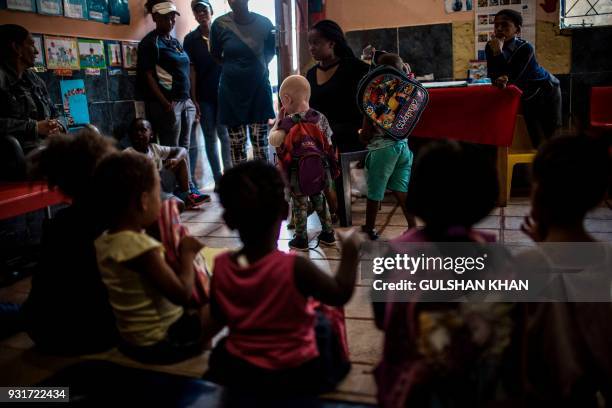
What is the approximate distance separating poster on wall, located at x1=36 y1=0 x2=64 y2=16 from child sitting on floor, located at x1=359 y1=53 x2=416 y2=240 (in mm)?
2089

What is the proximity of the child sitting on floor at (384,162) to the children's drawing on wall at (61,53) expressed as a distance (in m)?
2.02

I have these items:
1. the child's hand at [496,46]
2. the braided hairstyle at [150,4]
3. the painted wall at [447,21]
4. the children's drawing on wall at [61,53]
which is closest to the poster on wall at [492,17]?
the painted wall at [447,21]

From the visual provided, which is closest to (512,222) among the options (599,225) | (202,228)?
(599,225)

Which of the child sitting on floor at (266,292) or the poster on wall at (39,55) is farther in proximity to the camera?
the poster on wall at (39,55)

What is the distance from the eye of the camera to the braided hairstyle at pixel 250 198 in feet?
4.69

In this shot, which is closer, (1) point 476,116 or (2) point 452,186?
(2) point 452,186

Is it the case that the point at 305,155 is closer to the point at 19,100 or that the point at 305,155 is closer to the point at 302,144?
the point at 302,144

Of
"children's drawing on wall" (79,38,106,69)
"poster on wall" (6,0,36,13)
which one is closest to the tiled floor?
"children's drawing on wall" (79,38,106,69)

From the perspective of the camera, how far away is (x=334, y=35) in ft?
10.9

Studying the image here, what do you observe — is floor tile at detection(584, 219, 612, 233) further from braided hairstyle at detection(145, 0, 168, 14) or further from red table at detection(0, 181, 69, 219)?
braided hairstyle at detection(145, 0, 168, 14)

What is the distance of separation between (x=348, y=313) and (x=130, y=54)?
9.80 feet

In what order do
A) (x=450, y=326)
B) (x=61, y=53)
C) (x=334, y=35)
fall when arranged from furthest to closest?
1. (x=61, y=53)
2. (x=334, y=35)
3. (x=450, y=326)

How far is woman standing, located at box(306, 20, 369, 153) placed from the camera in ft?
10.9

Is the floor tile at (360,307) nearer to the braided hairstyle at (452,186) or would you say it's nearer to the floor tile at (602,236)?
the braided hairstyle at (452,186)
